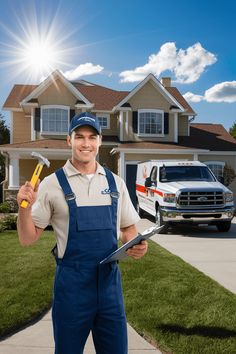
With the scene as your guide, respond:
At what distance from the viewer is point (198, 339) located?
4.59 m

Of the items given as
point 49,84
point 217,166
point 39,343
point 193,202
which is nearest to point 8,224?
point 193,202

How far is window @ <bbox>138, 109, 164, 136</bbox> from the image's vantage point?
24684mm

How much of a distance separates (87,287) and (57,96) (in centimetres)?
2247

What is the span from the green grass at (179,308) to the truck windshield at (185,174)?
6.42 meters

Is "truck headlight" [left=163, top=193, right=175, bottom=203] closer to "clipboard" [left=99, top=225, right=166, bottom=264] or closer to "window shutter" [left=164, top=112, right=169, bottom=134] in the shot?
"clipboard" [left=99, top=225, right=166, bottom=264]

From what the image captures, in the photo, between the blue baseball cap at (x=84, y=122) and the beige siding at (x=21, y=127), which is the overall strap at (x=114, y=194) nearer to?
the blue baseball cap at (x=84, y=122)

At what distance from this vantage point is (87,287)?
106 inches

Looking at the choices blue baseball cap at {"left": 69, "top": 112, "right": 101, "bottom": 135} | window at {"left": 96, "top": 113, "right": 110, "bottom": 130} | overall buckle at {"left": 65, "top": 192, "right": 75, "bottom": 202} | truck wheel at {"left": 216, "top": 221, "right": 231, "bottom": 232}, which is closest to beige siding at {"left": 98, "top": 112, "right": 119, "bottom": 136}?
window at {"left": 96, "top": 113, "right": 110, "bottom": 130}

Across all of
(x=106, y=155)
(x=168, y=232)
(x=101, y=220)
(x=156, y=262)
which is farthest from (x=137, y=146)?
(x=101, y=220)

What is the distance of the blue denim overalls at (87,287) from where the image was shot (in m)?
2.70

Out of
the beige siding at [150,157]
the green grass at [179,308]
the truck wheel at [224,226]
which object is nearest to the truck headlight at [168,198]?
the truck wheel at [224,226]

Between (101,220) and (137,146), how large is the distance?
2003 cm

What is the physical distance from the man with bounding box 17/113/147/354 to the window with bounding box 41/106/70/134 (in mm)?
21490

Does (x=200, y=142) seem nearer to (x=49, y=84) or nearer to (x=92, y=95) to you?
(x=92, y=95)
